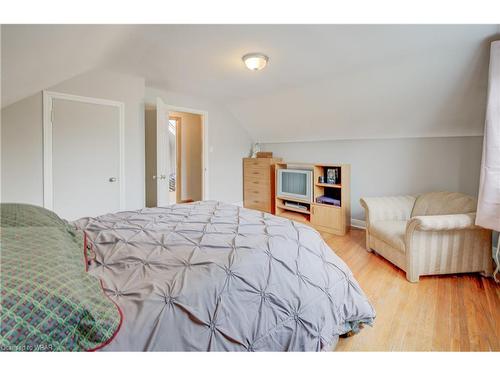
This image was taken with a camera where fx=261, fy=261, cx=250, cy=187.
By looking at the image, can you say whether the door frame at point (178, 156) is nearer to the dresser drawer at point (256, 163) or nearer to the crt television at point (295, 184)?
the dresser drawer at point (256, 163)

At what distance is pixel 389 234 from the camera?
2.70 meters

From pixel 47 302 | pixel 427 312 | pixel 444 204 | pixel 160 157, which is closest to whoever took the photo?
pixel 47 302

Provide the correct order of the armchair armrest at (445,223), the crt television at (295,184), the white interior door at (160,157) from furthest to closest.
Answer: the crt television at (295,184), the white interior door at (160,157), the armchair armrest at (445,223)

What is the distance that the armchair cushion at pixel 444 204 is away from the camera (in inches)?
102

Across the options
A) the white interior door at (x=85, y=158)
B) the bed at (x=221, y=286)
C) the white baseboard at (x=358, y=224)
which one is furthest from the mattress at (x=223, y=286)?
the white baseboard at (x=358, y=224)

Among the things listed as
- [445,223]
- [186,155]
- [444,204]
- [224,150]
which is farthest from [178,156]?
[445,223]

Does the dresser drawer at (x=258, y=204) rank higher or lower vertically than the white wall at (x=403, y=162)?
lower

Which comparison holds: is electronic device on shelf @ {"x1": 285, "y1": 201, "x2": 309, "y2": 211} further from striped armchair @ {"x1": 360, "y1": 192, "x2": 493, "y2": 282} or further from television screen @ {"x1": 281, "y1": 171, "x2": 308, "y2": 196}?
striped armchair @ {"x1": 360, "y1": 192, "x2": 493, "y2": 282}

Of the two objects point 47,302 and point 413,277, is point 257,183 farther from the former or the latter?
point 47,302

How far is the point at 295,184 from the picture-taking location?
174 inches

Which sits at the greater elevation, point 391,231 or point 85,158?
point 85,158

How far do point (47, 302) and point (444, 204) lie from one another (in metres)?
3.36

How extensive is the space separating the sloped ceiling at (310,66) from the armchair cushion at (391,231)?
1.35 m
